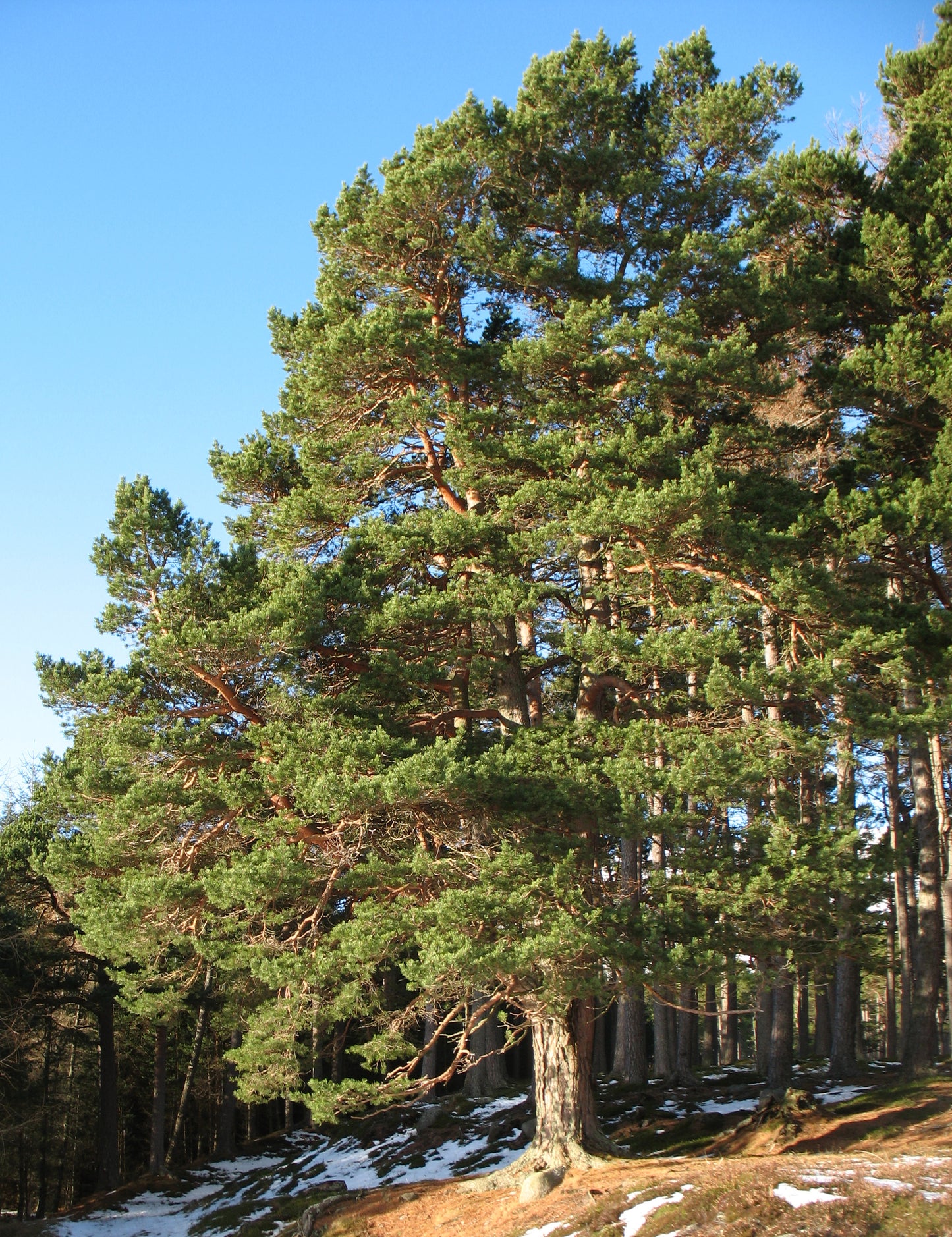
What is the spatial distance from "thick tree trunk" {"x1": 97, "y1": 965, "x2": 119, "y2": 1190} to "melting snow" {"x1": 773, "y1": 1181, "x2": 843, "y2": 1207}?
1693 centimetres

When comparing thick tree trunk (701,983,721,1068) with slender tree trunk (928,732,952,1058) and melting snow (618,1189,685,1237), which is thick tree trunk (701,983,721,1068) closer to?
slender tree trunk (928,732,952,1058)

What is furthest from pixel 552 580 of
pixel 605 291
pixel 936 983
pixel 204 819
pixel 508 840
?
pixel 936 983

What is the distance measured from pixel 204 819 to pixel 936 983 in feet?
39.9

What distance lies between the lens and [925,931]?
16.4 meters

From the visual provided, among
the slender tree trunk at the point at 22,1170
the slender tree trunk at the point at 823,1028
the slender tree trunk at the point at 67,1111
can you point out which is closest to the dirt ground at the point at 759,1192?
the slender tree trunk at the point at 823,1028

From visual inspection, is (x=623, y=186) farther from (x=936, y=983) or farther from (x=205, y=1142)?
(x=205, y=1142)

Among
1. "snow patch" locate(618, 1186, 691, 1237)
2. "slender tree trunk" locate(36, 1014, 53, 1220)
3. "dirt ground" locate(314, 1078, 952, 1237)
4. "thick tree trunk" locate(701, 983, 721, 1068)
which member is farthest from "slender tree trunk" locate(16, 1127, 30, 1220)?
"snow patch" locate(618, 1186, 691, 1237)

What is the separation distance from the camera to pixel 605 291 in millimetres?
14570

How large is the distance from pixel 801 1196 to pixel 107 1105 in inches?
724

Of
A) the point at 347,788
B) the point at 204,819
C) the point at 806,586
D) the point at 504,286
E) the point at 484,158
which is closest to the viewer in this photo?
the point at 347,788

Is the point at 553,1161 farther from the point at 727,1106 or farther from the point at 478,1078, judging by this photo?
the point at 478,1078

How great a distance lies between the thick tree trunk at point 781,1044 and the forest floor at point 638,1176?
48 cm

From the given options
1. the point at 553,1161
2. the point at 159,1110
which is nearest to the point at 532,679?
the point at 553,1161

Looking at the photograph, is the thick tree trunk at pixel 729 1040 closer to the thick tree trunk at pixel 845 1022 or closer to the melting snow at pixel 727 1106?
the thick tree trunk at pixel 845 1022
